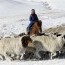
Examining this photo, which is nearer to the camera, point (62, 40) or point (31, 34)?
point (62, 40)

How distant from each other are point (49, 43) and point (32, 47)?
0.73 m

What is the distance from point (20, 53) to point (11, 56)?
470mm

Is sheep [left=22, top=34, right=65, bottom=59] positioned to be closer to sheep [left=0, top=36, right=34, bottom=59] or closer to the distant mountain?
sheep [left=0, top=36, right=34, bottom=59]

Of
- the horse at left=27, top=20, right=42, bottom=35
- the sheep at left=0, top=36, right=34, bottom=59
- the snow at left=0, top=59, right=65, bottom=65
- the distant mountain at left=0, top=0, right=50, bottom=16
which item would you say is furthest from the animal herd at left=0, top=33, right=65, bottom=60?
the distant mountain at left=0, top=0, right=50, bottom=16

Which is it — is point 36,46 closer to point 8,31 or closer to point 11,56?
point 11,56

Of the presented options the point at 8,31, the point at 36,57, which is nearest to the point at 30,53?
the point at 36,57

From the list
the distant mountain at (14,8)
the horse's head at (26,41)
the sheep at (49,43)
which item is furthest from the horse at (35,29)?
the distant mountain at (14,8)

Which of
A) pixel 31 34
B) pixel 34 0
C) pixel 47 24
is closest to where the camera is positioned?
pixel 31 34

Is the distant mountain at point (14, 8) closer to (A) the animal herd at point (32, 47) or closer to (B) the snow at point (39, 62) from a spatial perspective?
(A) the animal herd at point (32, 47)

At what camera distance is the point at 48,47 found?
1453 cm

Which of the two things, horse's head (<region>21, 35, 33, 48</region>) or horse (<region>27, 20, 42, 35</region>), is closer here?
horse's head (<region>21, 35, 33, 48</region>)

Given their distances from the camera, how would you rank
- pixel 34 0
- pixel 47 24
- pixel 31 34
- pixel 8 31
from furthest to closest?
pixel 34 0, pixel 47 24, pixel 8 31, pixel 31 34

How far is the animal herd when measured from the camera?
14297 mm

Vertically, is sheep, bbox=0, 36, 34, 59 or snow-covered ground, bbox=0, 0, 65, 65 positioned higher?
sheep, bbox=0, 36, 34, 59
